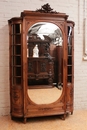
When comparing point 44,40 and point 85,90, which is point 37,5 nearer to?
point 44,40

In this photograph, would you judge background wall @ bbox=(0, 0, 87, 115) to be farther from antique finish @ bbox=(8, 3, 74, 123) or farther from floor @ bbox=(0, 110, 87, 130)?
floor @ bbox=(0, 110, 87, 130)

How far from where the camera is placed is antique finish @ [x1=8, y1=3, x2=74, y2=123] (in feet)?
10.0

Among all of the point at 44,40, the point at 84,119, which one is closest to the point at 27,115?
the point at 84,119

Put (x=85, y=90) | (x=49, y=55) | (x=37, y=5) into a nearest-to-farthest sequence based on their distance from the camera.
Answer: (x=49, y=55) → (x=37, y=5) → (x=85, y=90)

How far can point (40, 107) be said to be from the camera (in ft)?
10.4

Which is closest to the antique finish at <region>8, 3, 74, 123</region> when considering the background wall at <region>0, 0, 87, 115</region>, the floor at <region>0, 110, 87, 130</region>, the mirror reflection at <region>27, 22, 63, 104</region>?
the mirror reflection at <region>27, 22, 63, 104</region>

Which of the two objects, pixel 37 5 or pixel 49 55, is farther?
pixel 37 5

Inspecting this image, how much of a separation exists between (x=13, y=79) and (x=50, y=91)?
73cm

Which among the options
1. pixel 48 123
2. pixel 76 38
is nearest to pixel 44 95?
pixel 48 123

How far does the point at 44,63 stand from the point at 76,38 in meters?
1.04

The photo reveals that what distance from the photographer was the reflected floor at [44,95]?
123 inches

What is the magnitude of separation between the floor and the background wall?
0.40 m

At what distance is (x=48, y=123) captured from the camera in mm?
3154

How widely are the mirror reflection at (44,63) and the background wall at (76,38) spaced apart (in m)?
0.62
